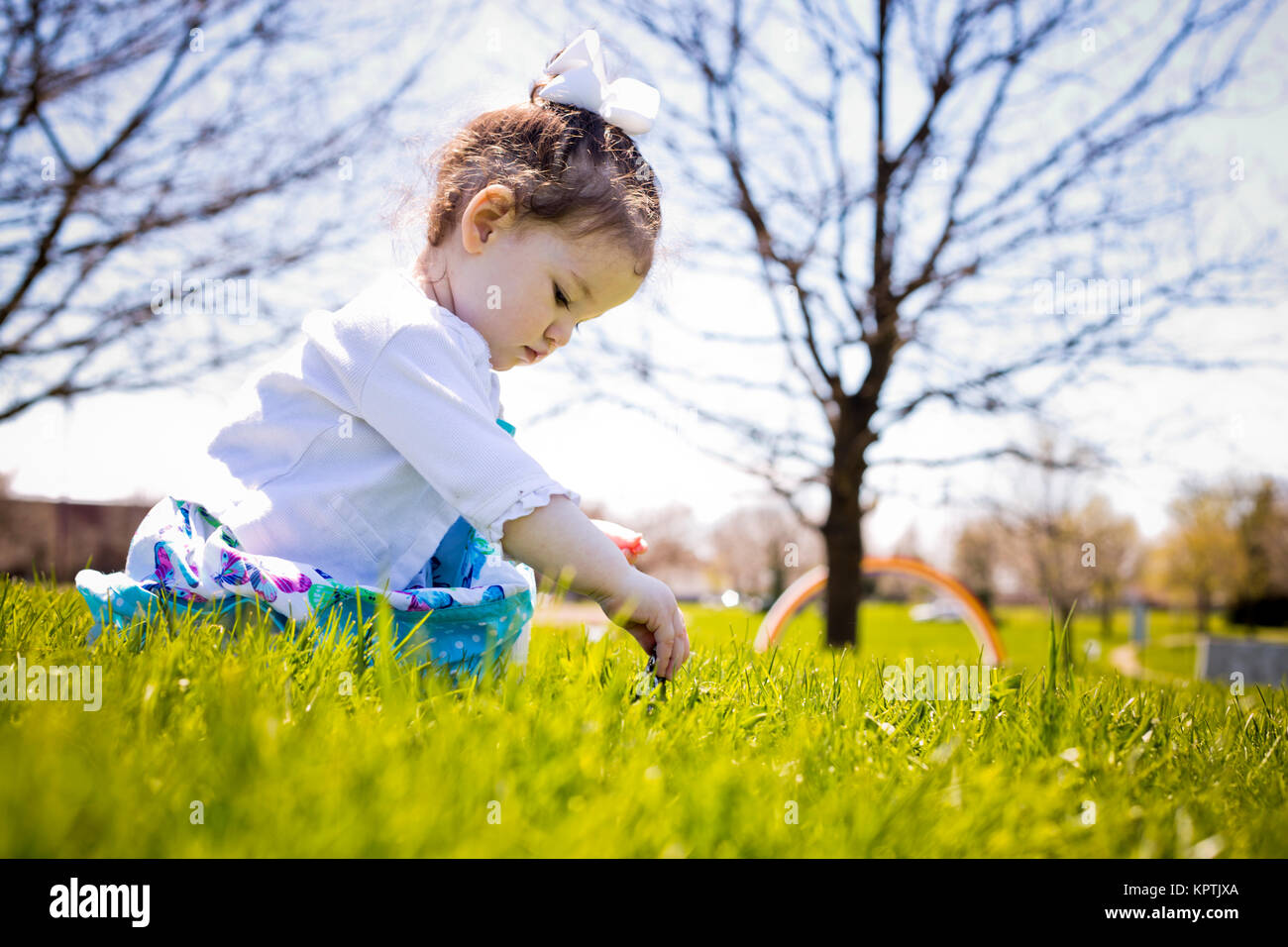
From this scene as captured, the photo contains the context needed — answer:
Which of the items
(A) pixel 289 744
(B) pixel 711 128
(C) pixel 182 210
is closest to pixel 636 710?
(A) pixel 289 744

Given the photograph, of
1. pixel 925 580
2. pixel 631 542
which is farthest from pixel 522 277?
pixel 925 580

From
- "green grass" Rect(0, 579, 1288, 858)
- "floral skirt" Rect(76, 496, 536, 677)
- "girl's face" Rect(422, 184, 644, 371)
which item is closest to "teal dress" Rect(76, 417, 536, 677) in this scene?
"floral skirt" Rect(76, 496, 536, 677)

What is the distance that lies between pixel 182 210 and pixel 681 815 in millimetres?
5685

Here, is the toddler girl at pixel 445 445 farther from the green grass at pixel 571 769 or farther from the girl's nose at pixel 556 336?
the green grass at pixel 571 769

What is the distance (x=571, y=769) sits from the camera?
1.16 metres

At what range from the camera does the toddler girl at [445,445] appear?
1832 millimetres

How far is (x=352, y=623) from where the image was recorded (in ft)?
6.03

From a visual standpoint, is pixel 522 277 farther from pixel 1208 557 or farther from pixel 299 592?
pixel 1208 557

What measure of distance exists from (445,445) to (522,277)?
549mm

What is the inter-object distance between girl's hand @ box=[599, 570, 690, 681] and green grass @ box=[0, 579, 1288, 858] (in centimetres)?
9
